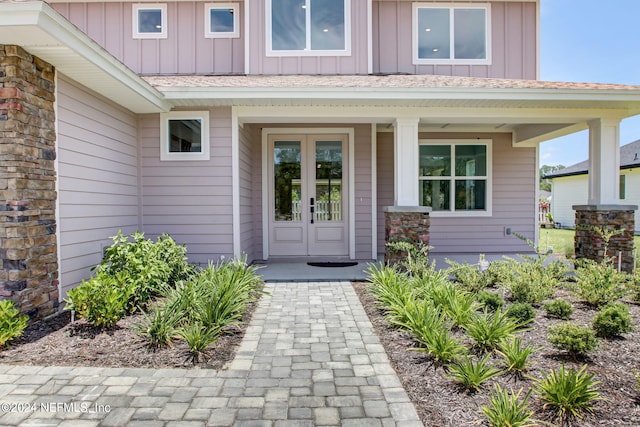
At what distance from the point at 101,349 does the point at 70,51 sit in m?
2.72

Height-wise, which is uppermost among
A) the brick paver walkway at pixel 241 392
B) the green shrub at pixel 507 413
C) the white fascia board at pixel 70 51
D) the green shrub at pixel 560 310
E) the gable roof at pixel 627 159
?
the gable roof at pixel 627 159

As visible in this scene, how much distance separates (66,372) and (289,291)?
109 inches

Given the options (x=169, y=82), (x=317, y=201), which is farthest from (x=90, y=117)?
(x=317, y=201)

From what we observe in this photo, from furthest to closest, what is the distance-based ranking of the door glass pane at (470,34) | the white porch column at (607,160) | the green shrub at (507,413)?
the door glass pane at (470,34) < the white porch column at (607,160) < the green shrub at (507,413)

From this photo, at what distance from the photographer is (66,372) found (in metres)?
2.73

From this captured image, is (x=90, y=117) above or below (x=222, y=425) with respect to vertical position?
above

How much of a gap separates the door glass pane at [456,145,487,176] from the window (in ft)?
21.1

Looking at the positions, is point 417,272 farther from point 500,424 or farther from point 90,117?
point 90,117

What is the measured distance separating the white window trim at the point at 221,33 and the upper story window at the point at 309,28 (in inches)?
35.1

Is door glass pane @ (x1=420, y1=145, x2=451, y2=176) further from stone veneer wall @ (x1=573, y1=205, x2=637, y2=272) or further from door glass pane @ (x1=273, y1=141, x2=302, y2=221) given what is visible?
stone veneer wall @ (x1=573, y1=205, x2=637, y2=272)

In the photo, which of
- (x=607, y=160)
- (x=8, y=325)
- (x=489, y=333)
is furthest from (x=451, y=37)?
(x=8, y=325)

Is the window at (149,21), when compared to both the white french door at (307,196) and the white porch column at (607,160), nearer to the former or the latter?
the white french door at (307,196)

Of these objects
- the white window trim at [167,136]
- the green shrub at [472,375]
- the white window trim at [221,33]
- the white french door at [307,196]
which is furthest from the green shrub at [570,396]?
the white window trim at [221,33]

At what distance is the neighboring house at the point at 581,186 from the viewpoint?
15.5 meters
